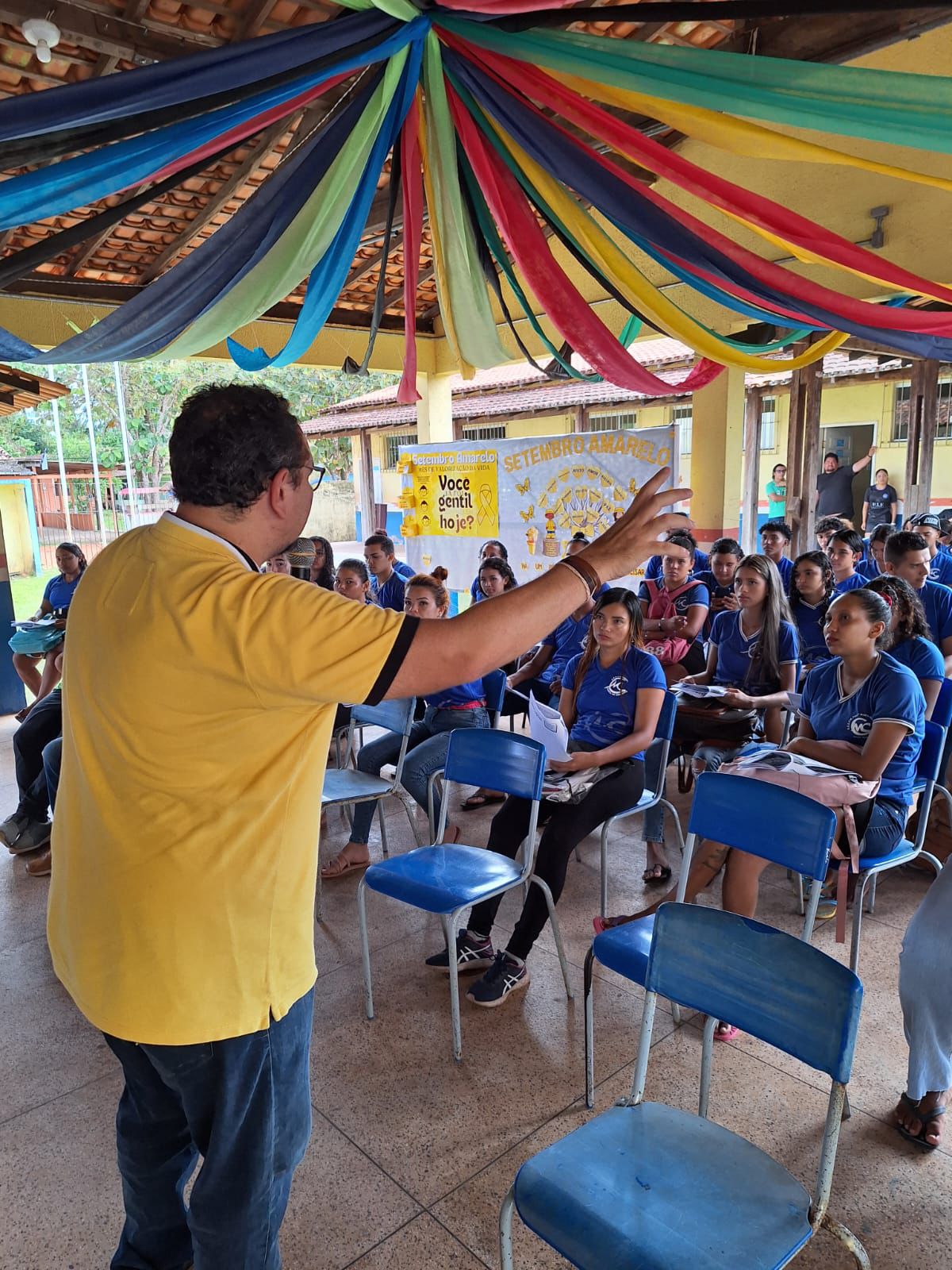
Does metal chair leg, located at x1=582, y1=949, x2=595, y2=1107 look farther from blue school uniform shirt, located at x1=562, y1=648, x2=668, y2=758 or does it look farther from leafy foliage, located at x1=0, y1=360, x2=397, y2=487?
leafy foliage, located at x1=0, y1=360, x2=397, y2=487

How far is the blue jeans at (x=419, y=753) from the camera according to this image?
4148mm

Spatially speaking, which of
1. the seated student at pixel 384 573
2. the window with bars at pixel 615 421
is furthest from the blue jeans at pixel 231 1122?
the window with bars at pixel 615 421

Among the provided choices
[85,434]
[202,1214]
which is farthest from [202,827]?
[85,434]

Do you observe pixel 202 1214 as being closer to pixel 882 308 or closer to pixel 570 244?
pixel 882 308

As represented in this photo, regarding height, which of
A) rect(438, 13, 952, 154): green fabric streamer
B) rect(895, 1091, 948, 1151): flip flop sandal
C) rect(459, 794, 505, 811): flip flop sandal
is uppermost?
rect(438, 13, 952, 154): green fabric streamer

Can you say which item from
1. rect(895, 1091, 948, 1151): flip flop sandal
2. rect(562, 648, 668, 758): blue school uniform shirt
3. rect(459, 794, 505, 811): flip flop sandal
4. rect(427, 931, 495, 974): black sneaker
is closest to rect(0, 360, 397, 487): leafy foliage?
rect(459, 794, 505, 811): flip flop sandal

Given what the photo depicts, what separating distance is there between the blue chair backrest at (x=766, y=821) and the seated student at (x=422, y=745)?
1578 millimetres

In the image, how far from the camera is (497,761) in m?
3.22

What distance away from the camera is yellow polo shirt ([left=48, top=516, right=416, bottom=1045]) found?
1.23 m

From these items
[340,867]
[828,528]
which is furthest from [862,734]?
[828,528]

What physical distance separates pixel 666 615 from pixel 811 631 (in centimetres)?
100

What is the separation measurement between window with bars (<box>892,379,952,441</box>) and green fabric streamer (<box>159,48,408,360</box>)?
13279mm

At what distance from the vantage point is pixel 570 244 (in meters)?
3.99

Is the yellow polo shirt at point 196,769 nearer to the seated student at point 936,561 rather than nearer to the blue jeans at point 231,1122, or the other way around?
the blue jeans at point 231,1122
